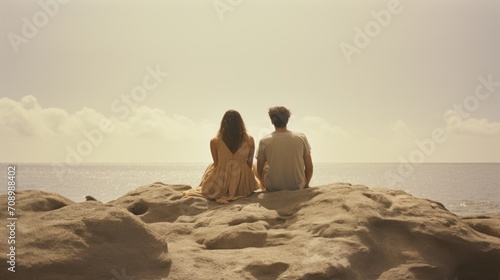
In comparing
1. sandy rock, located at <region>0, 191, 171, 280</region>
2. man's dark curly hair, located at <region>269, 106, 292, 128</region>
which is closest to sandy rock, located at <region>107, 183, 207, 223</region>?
man's dark curly hair, located at <region>269, 106, 292, 128</region>

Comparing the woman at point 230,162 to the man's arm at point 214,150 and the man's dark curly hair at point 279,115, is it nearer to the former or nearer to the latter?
the man's arm at point 214,150

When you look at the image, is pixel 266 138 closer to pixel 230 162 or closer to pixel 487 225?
pixel 230 162

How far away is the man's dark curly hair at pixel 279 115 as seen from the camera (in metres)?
9.05

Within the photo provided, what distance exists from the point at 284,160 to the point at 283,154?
11 centimetres

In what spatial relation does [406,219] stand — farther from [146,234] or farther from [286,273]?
[146,234]

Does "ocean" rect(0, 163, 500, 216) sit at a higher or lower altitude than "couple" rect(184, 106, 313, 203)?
lower

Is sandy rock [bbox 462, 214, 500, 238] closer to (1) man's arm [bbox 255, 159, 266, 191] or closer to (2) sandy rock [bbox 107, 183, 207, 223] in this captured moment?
(1) man's arm [bbox 255, 159, 266, 191]

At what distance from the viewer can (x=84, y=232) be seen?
5.19 metres

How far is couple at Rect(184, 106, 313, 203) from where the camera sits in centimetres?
898

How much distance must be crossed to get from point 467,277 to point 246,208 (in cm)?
308

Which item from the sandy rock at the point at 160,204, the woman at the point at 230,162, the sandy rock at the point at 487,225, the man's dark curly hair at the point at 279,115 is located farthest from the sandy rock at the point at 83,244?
the sandy rock at the point at 487,225

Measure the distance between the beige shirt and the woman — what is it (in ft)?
1.10

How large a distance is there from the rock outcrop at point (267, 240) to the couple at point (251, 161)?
736 mm

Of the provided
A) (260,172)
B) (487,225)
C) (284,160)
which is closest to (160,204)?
(260,172)
